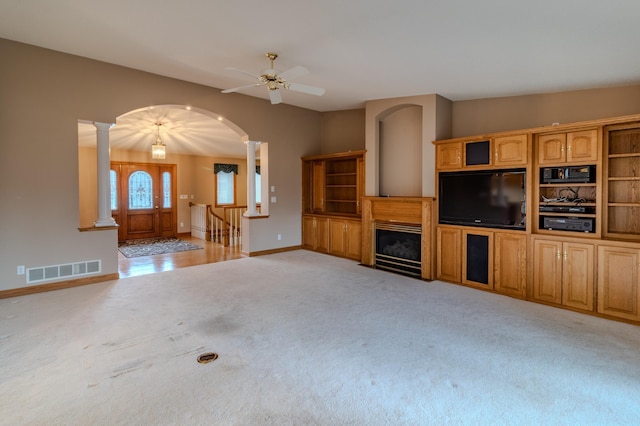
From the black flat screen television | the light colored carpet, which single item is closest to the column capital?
the light colored carpet

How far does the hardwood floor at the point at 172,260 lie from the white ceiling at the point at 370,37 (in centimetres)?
326

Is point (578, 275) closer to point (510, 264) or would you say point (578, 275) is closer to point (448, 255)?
point (510, 264)

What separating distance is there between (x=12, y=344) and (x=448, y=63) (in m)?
5.38

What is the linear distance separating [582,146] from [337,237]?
14.0 ft

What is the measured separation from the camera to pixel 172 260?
6.45 m

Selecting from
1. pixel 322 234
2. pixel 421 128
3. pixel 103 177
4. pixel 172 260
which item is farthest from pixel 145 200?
pixel 421 128

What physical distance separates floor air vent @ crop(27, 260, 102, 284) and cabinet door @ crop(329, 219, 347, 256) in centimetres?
411

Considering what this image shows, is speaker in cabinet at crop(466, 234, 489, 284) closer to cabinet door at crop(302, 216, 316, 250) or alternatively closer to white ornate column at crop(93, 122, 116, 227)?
cabinet door at crop(302, 216, 316, 250)

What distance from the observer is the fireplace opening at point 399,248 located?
5410 millimetres

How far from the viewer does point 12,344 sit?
2.92 metres

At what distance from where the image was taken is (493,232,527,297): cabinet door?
4297mm

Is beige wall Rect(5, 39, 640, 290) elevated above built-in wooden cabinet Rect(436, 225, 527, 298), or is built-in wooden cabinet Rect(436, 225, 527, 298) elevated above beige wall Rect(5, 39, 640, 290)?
beige wall Rect(5, 39, 640, 290)

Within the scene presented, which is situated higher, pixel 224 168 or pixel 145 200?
pixel 224 168

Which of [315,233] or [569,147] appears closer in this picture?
[569,147]
